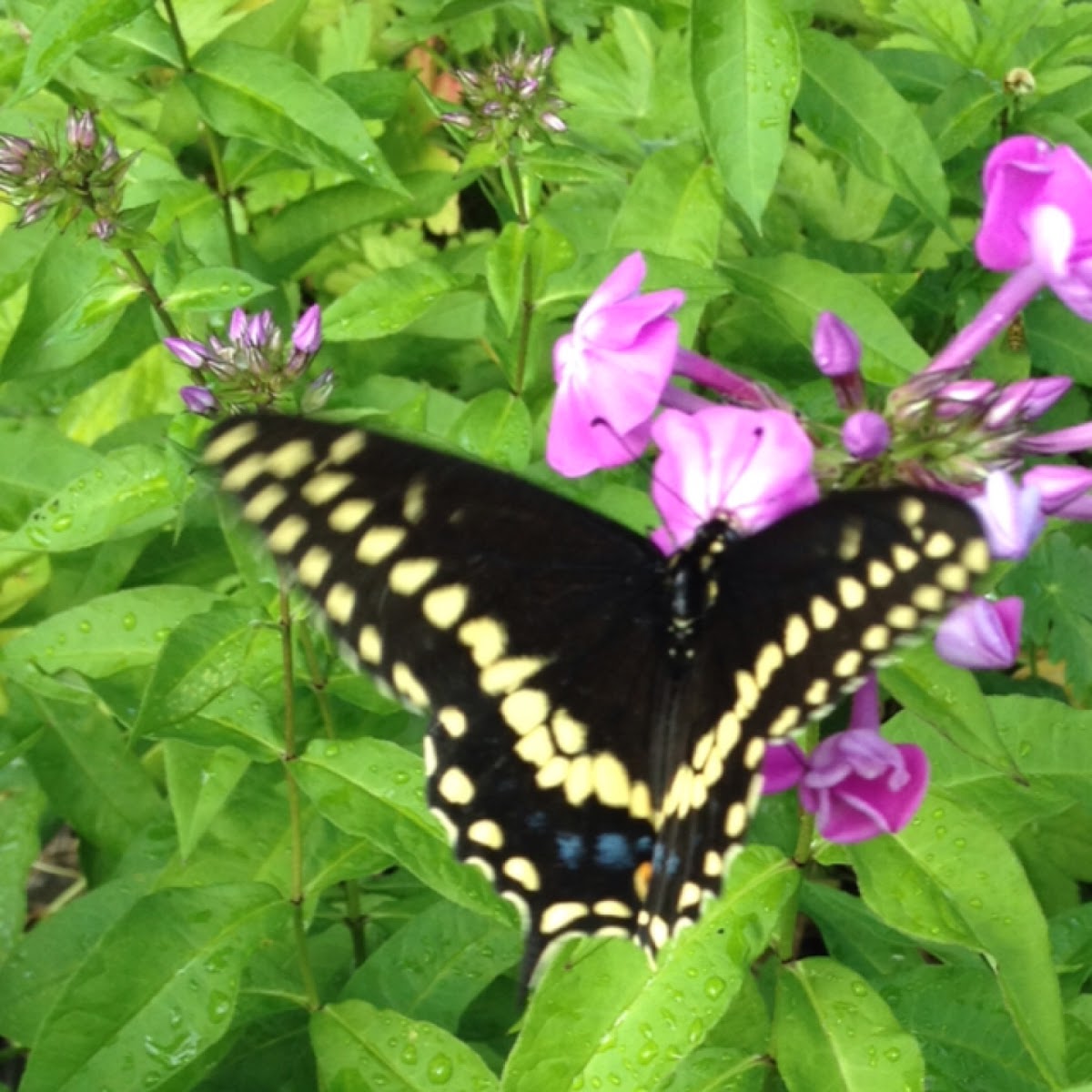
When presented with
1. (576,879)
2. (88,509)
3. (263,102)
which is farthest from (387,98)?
(576,879)

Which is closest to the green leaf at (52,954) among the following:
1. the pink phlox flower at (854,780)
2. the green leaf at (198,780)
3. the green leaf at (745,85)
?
the green leaf at (198,780)

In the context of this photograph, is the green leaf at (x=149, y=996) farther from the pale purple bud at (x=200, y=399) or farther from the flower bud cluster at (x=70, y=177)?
the flower bud cluster at (x=70, y=177)

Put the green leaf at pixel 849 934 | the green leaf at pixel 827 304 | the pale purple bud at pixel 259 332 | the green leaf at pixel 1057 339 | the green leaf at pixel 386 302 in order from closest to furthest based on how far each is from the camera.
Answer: the pale purple bud at pixel 259 332, the green leaf at pixel 386 302, the green leaf at pixel 827 304, the green leaf at pixel 849 934, the green leaf at pixel 1057 339

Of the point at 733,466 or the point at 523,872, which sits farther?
the point at 523,872

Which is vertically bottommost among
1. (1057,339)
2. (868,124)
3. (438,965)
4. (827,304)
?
(438,965)

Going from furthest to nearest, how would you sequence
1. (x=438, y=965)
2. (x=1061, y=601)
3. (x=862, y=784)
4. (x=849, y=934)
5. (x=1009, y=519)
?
(x=1061, y=601)
(x=849, y=934)
(x=438, y=965)
(x=862, y=784)
(x=1009, y=519)

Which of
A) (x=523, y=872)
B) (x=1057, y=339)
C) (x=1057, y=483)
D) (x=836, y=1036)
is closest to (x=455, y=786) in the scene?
(x=523, y=872)

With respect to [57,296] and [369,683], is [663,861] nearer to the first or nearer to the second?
[369,683]

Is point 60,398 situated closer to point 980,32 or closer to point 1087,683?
point 980,32
